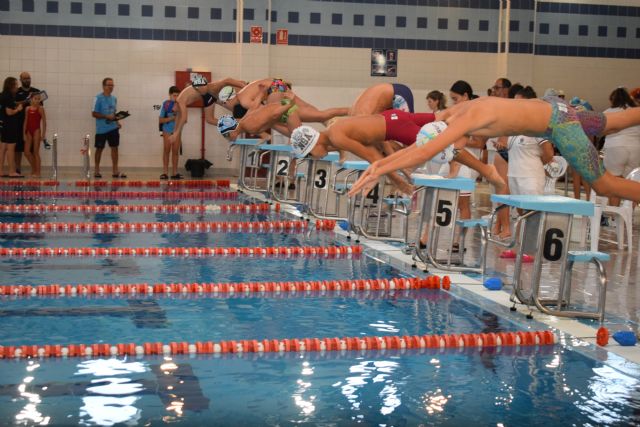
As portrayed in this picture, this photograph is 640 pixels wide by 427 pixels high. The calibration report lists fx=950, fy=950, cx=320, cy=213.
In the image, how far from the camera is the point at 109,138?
16.8 meters

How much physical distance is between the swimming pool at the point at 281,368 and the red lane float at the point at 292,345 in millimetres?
56

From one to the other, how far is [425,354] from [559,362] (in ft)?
2.35

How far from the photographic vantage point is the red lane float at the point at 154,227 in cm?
1002

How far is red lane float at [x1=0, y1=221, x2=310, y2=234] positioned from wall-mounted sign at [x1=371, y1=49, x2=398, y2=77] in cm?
857

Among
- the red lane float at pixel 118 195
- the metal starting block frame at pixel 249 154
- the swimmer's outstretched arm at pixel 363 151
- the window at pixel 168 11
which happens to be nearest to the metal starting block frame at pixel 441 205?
the swimmer's outstretched arm at pixel 363 151

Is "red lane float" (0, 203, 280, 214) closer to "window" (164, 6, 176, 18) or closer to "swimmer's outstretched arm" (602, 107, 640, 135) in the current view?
"swimmer's outstretched arm" (602, 107, 640, 135)

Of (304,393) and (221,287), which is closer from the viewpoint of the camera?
(304,393)

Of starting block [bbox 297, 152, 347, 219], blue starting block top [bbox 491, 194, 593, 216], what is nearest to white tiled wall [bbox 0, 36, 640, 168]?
starting block [bbox 297, 152, 347, 219]

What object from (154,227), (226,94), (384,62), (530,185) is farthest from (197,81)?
(530,185)

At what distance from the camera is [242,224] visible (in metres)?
10.6

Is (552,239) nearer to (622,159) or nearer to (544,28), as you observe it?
(622,159)

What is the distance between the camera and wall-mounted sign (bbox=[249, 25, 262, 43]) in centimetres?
1797

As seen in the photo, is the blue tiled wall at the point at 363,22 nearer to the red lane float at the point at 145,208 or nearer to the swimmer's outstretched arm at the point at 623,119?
the red lane float at the point at 145,208

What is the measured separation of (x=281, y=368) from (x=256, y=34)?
1379 cm
